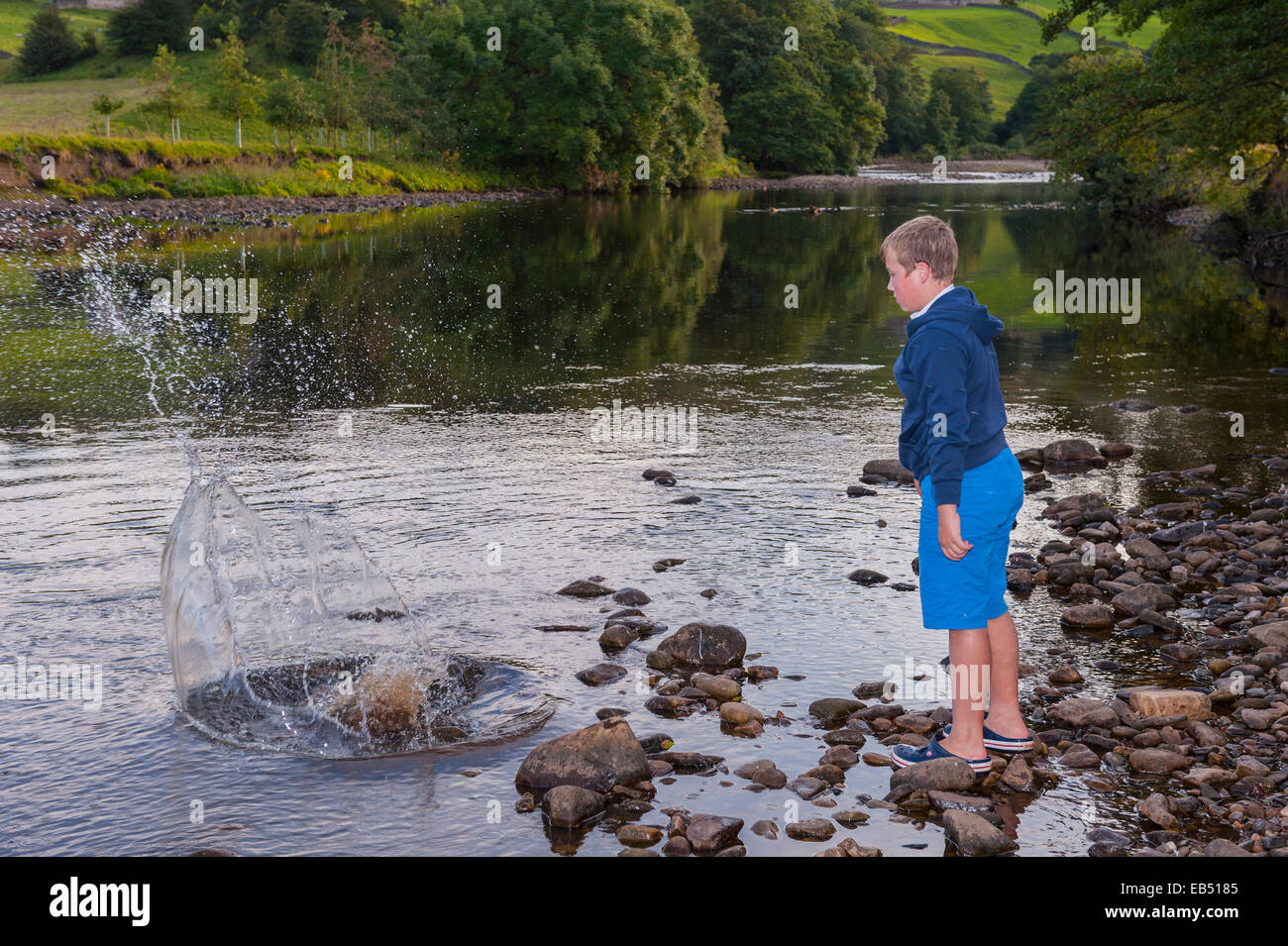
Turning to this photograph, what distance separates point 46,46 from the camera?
95.6 metres

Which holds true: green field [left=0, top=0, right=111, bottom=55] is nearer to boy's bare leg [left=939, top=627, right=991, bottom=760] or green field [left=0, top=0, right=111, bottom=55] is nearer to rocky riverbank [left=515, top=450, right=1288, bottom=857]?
rocky riverbank [left=515, top=450, right=1288, bottom=857]

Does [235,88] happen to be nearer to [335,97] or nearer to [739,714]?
[335,97]

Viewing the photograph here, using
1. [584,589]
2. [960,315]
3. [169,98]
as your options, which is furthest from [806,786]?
[169,98]

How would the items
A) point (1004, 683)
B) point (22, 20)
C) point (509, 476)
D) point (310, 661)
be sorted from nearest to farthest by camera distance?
point (1004, 683) < point (310, 661) < point (509, 476) < point (22, 20)

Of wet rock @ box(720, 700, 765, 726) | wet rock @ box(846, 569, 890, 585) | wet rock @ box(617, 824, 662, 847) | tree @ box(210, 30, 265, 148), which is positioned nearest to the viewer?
wet rock @ box(617, 824, 662, 847)

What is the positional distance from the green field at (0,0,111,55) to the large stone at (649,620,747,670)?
10704 cm

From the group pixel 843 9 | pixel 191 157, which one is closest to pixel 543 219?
pixel 191 157

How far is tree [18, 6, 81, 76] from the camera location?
311 ft

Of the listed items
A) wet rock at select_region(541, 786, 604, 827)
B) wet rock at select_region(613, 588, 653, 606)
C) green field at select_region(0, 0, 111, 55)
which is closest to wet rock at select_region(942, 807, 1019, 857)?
wet rock at select_region(541, 786, 604, 827)

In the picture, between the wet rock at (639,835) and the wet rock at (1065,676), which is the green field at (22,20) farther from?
the wet rock at (639,835)

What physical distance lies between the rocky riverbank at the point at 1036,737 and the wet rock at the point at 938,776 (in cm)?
1

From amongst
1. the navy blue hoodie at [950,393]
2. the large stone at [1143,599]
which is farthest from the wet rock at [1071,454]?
the navy blue hoodie at [950,393]

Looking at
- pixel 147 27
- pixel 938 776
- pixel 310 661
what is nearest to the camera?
pixel 938 776

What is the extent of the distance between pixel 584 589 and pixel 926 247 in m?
4.43
